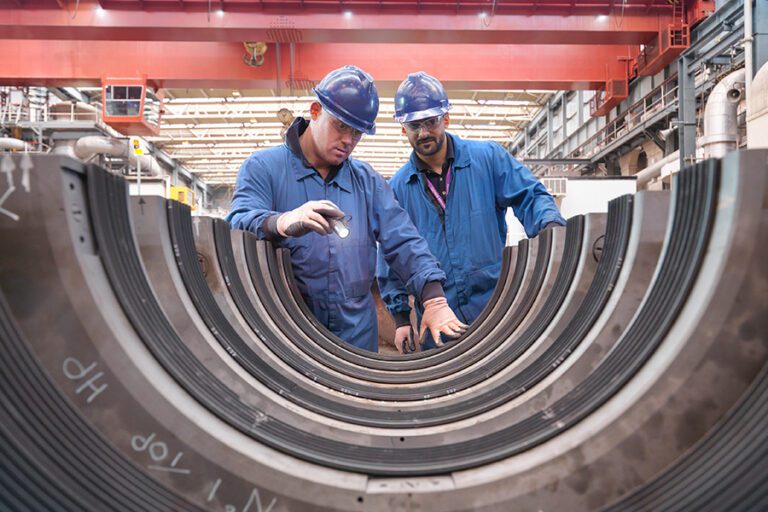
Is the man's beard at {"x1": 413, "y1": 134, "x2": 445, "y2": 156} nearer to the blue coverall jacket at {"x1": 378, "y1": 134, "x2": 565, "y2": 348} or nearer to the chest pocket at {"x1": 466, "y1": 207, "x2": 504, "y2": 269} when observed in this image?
the blue coverall jacket at {"x1": 378, "y1": 134, "x2": 565, "y2": 348}

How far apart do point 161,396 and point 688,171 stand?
2.80 ft

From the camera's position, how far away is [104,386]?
81cm

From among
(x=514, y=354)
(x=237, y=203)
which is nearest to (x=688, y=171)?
(x=514, y=354)

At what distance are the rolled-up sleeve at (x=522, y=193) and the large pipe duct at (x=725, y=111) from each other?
5.49m

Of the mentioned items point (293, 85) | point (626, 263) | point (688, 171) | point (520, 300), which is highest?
point (293, 85)

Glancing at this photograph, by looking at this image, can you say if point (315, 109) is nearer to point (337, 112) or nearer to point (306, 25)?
point (337, 112)

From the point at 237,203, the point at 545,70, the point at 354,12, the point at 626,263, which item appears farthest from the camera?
the point at 545,70

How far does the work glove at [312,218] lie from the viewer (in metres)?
2.00

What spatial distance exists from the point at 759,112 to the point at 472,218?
12.5 feet

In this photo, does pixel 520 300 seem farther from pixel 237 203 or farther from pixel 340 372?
pixel 237 203

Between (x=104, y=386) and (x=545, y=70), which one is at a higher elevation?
(x=545, y=70)

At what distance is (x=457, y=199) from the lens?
120 inches

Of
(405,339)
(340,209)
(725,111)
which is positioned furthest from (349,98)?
(725,111)

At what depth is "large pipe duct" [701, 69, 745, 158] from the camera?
7.39m
